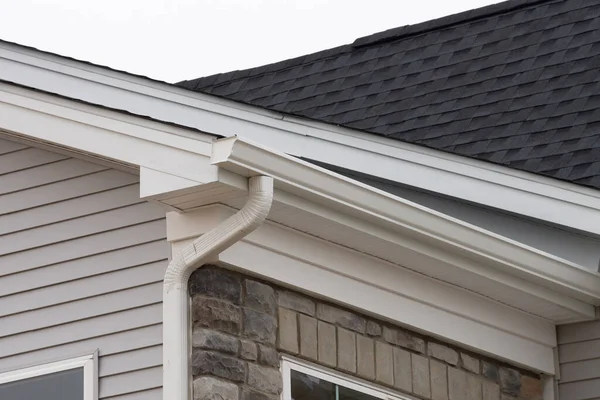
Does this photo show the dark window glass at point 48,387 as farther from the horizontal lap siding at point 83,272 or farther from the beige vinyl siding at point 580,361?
the beige vinyl siding at point 580,361

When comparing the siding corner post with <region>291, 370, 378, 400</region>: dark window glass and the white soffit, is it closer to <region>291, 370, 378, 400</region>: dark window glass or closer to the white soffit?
the white soffit

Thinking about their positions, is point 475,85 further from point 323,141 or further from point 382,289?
point 382,289

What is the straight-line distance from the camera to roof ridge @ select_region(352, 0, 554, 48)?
1258 centimetres

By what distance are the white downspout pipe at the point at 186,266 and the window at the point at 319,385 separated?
69 centimetres

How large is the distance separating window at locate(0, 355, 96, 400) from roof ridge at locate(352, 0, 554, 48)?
651 cm

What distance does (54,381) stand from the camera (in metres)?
7.27

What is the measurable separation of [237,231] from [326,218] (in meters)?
0.71

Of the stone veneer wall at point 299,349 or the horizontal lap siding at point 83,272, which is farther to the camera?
the horizontal lap siding at point 83,272

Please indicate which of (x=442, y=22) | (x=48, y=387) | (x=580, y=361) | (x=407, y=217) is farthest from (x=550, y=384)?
(x=442, y=22)

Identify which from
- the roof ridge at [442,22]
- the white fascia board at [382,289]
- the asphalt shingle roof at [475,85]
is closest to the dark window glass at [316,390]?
the white fascia board at [382,289]

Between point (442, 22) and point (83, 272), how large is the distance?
6290mm

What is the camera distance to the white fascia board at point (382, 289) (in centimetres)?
722

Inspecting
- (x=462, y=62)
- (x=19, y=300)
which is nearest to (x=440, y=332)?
(x=19, y=300)

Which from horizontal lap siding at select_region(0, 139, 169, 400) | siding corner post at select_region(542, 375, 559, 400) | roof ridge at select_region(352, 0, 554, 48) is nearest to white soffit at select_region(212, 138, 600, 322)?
siding corner post at select_region(542, 375, 559, 400)
